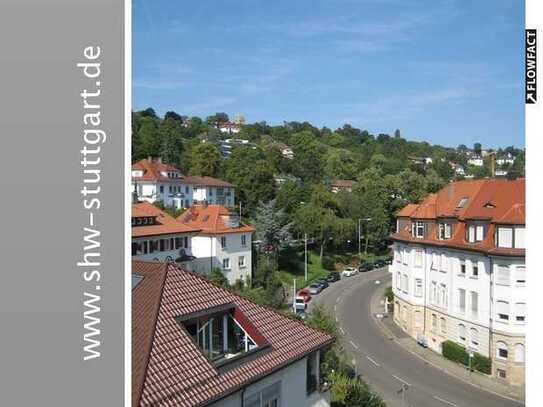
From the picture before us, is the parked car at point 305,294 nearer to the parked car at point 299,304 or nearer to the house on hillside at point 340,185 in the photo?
the parked car at point 299,304

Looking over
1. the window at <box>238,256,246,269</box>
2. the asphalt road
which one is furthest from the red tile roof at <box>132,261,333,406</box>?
the window at <box>238,256,246,269</box>

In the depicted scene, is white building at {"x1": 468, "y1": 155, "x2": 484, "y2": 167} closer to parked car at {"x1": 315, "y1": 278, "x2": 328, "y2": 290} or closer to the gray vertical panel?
parked car at {"x1": 315, "y1": 278, "x2": 328, "y2": 290}

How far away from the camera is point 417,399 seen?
837 inches

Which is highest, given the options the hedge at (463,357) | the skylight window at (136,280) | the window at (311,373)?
the skylight window at (136,280)

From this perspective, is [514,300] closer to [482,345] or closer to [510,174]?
[482,345]

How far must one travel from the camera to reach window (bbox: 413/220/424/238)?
30.4 m

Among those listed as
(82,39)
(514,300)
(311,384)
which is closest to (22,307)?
(82,39)

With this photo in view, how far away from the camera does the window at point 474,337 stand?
81.6 ft

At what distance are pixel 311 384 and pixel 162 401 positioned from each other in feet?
15.2

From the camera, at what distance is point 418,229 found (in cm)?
3072

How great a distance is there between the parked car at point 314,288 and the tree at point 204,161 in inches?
1323

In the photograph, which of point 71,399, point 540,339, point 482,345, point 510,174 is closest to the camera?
point 71,399

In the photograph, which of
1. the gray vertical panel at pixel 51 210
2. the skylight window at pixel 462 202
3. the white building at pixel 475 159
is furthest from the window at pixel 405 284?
the white building at pixel 475 159

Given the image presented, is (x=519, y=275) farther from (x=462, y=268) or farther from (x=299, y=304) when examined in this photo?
(x=299, y=304)
